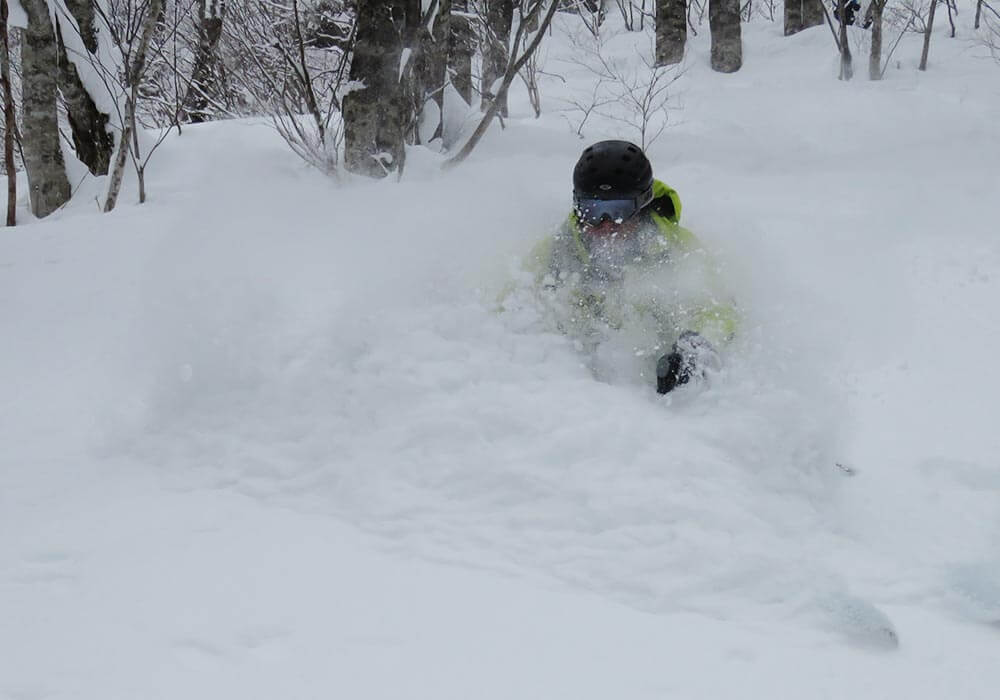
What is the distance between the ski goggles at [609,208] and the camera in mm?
3174

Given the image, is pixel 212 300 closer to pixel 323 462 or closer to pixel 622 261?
pixel 323 462

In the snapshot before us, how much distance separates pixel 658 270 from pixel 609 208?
33 centimetres

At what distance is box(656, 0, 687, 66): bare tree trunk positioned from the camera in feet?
35.0

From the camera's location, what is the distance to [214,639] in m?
1.77

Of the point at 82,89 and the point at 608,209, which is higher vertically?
the point at 82,89

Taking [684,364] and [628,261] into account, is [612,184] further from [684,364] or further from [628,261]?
[684,364]

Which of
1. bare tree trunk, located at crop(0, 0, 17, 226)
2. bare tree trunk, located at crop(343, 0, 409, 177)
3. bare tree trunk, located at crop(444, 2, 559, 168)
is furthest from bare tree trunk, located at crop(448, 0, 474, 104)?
bare tree trunk, located at crop(0, 0, 17, 226)

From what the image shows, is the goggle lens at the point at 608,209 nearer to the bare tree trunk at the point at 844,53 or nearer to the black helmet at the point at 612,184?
the black helmet at the point at 612,184

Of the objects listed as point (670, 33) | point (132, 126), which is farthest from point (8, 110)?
point (670, 33)

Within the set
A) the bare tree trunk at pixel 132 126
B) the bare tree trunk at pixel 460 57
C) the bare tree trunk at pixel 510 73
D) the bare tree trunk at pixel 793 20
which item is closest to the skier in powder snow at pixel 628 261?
the bare tree trunk at pixel 510 73

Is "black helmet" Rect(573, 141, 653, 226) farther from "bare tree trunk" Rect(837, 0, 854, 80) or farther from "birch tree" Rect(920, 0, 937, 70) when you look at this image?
"birch tree" Rect(920, 0, 937, 70)

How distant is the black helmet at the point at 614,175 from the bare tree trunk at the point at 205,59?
7571mm

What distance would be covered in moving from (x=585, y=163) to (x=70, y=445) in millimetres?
2224

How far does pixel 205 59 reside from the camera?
1011cm
